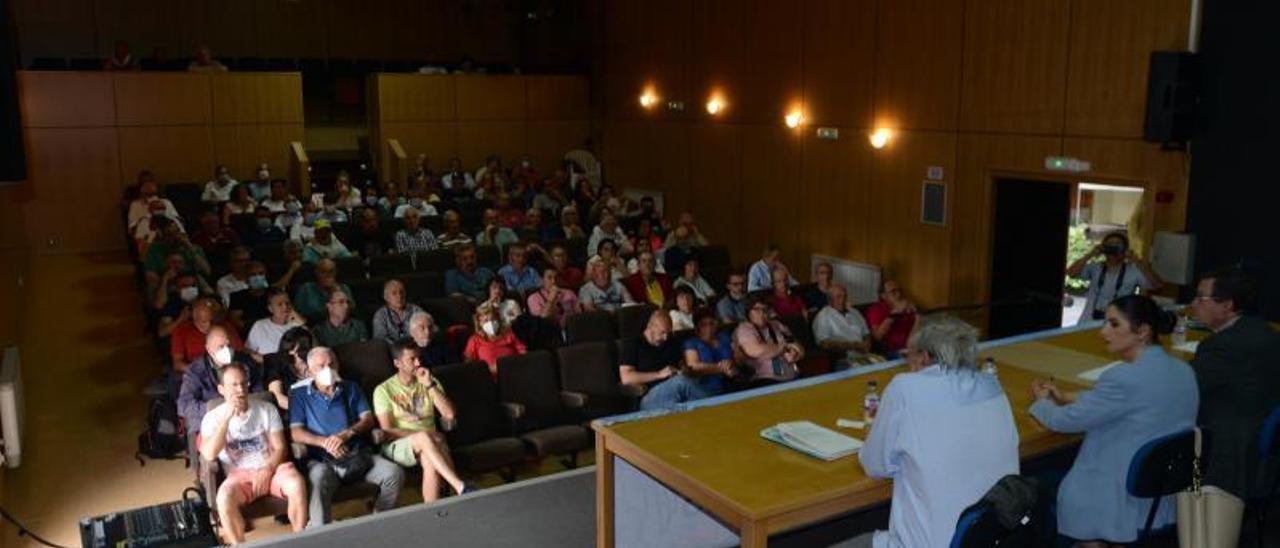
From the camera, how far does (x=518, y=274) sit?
8828 millimetres

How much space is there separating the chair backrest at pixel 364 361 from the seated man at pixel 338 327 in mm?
693

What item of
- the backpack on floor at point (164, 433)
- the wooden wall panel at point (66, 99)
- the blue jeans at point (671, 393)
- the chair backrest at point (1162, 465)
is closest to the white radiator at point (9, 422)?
the backpack on floor at point (164, 433)

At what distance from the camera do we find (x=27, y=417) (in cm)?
706

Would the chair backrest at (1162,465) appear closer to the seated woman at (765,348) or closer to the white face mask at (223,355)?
the seated woman at (765,348)

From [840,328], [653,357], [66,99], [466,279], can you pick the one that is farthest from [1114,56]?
[66,99]

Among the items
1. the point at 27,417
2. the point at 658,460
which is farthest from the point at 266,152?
the point at 658,460

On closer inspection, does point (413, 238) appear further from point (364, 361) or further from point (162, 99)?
point (162, 99)

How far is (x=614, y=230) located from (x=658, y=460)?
751 cm

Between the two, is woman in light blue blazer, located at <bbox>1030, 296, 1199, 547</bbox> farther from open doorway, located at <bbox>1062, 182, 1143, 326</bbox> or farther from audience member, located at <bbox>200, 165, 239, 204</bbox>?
audience member, located at <bbox>200, 165, 239, 204</bbox>

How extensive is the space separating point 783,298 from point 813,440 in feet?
16.8

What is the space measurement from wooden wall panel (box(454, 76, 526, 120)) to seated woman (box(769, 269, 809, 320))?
8.03 m

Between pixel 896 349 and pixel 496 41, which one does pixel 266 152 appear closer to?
pixel 496 41

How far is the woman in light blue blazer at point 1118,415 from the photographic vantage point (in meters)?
3.35

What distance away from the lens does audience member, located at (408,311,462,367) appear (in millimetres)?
6340
